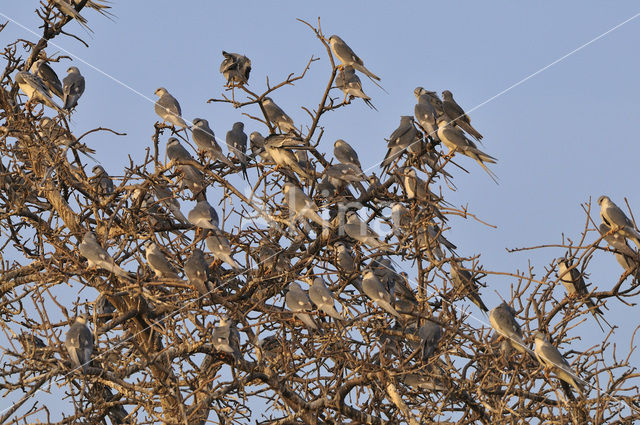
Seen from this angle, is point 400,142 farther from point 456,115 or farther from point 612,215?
point 612,215

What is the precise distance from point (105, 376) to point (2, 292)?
212 cm

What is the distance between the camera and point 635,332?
619cm

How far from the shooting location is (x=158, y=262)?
769 cm

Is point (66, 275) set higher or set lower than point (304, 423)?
higher

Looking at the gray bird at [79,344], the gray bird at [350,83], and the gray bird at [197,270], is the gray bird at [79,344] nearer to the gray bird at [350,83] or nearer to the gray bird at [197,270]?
the gray bird at [197,270]

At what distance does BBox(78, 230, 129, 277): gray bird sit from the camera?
23.4ft

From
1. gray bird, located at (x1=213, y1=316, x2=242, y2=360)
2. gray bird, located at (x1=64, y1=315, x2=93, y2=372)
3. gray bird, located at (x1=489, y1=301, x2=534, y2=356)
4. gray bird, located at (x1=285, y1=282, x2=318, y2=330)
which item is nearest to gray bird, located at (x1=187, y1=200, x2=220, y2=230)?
gray bird, located at (x1=285, y1=282, x2=318, y2=330)

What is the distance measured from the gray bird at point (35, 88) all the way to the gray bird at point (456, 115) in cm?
414

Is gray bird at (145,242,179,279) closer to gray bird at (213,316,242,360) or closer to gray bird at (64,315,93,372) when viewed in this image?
gray bird at (64,315,93,372)

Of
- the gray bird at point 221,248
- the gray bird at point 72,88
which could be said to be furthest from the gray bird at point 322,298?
the gray bird at point 72,88

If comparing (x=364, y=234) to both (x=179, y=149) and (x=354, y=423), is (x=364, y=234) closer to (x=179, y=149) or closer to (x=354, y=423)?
(x=354, y=423)

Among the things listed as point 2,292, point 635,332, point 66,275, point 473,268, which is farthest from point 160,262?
point 635,332

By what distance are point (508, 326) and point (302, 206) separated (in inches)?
79.1

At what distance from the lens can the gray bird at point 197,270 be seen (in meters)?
7.00
